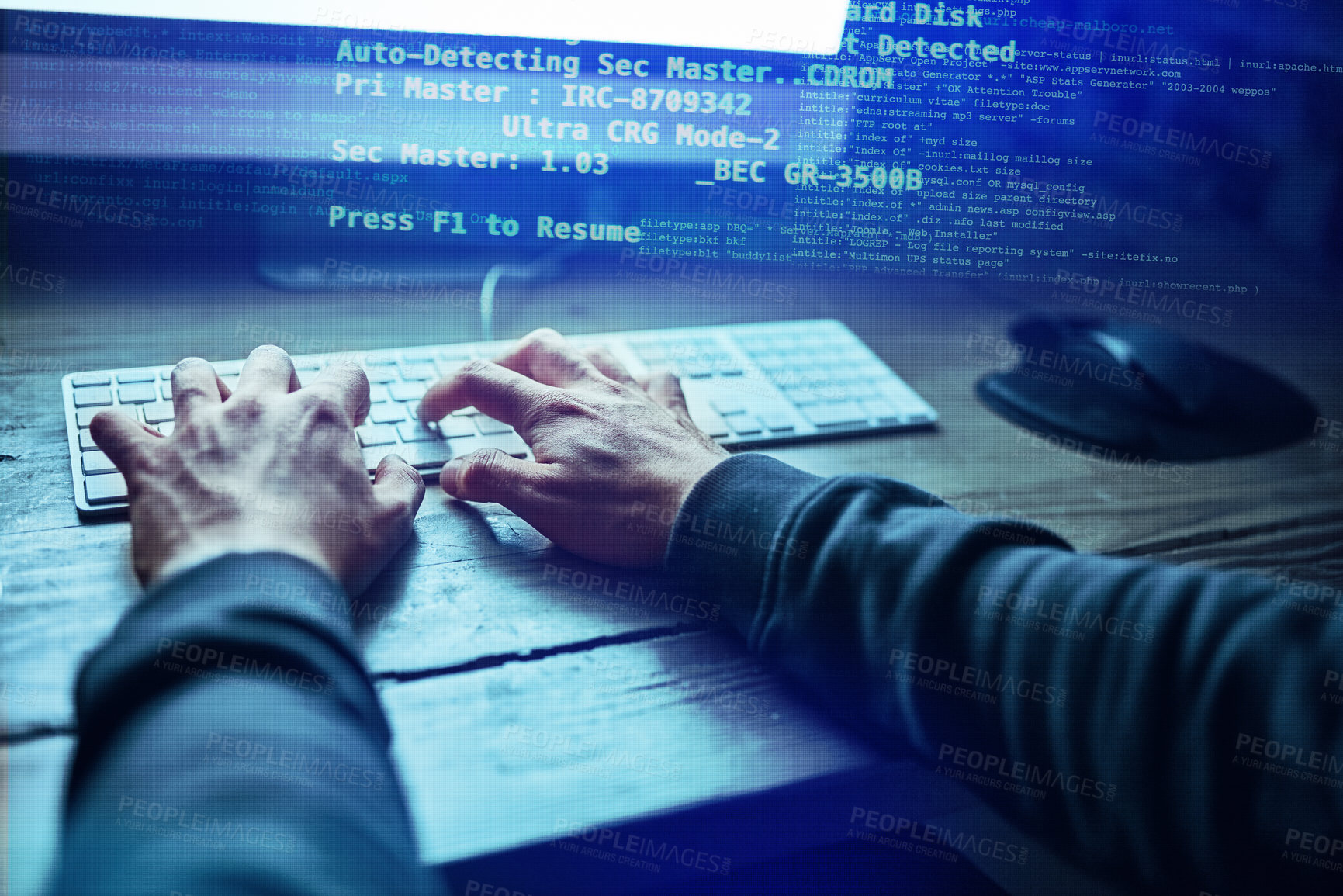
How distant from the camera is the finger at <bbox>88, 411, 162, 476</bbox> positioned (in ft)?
1.66

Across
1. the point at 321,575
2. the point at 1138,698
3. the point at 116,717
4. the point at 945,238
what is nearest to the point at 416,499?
the point at 321,575

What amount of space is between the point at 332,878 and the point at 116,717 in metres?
0.13

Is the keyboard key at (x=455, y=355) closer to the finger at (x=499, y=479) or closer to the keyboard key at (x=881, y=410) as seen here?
the finger at (x=499, y=479)

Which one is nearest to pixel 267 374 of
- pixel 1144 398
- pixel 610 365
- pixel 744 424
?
pixel 610 365

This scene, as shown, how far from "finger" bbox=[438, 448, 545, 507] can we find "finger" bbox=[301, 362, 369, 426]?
0.08 m

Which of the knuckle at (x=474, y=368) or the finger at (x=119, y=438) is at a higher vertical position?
the knuckle at (x=474, y=368)

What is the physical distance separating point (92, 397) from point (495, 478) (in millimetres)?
284

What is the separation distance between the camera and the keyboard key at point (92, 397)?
0.59m

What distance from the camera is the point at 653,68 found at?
779 millimetres

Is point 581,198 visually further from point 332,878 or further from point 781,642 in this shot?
point 332,878

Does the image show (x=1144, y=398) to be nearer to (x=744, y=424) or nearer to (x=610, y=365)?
(x=744, y=424)

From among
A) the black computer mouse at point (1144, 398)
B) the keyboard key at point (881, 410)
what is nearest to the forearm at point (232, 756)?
the keyboard key at point (881, 410)

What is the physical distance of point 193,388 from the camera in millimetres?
555

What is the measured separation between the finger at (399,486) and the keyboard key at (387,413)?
46 millimetres
